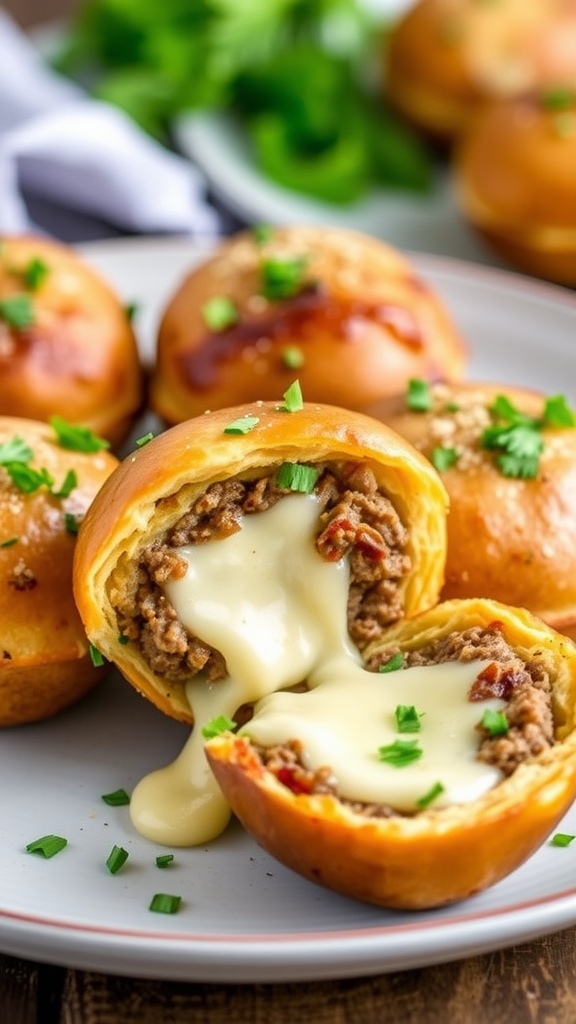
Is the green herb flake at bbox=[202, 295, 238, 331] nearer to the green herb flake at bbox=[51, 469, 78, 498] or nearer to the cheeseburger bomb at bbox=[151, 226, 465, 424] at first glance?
the cheeseburger bomb at bbox=[151, 226, 465, 424]

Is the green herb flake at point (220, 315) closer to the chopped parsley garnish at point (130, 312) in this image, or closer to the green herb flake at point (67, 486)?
the chopped parsley garnish at point (130, 312)

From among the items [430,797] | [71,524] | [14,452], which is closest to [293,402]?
[71,524]

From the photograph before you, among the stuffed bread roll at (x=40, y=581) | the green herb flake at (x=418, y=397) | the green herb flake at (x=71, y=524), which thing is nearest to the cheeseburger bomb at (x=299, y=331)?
the green herb flake at (x=418, y=397)

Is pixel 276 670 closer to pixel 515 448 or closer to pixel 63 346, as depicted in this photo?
pixel 515 448

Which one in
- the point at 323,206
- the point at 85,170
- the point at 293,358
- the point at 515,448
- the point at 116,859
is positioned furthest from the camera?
the point at 323,206

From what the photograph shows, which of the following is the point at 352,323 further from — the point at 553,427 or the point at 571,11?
the point at 571,11
